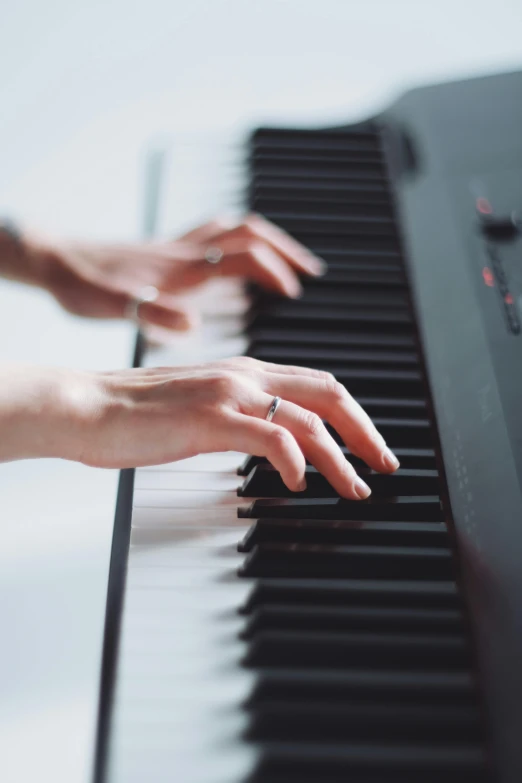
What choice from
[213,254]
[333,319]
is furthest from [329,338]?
[213,254]

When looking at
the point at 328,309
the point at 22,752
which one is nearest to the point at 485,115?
the point at 328,309

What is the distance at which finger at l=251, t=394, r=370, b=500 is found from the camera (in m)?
0.94

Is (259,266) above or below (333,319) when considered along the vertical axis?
above

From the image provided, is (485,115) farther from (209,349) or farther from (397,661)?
(397,661)

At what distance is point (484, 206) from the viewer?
1.41 meters

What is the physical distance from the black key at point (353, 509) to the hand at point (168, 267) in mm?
436

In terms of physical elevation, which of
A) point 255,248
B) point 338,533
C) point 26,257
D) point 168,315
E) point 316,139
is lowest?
point 338,533

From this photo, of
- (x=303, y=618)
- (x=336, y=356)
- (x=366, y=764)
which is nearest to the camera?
(x=366, y=764)

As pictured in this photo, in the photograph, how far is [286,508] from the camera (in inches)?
37.1

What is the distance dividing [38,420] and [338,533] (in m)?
0.38

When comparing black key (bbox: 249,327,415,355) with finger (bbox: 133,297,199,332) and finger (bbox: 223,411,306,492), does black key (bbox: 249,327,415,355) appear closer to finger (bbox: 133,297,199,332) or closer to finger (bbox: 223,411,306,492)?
finger (bbox: 133,297,199,332)

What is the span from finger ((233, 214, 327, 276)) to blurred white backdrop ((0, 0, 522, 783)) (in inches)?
12.5

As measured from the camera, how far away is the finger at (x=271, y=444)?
0.94 meters

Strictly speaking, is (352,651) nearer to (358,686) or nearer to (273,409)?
(358,686)
